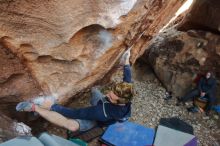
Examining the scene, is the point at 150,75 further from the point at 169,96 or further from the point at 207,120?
the point at 207,120

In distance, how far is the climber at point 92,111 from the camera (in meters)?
4.21

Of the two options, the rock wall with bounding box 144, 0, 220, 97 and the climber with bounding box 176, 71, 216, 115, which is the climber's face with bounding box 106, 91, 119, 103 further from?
the rock wall with bounding box 144, 0, 220, 97

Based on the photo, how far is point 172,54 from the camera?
8648 millimetres

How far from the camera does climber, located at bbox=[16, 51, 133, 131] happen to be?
4.21 m

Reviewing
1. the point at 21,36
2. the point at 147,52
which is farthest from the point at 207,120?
the point at 21,36

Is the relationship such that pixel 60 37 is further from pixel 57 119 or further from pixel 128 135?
pixel 128 135

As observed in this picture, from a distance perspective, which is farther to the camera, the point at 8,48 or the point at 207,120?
the point at 207,120

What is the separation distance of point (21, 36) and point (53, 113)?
3.52 ft

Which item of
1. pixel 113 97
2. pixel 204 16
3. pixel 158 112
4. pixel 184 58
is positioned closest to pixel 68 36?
pixel 113 97

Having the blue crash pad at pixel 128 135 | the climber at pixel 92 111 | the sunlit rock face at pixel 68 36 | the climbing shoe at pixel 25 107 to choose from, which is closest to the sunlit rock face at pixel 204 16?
the sunlit rock face at pixel 68 36

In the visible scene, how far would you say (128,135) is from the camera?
20.5ft

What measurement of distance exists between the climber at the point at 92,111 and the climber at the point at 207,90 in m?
4.10

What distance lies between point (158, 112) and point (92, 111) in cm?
348

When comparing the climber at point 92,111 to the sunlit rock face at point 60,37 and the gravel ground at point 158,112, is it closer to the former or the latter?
the sunlit rock face at point 60,37
